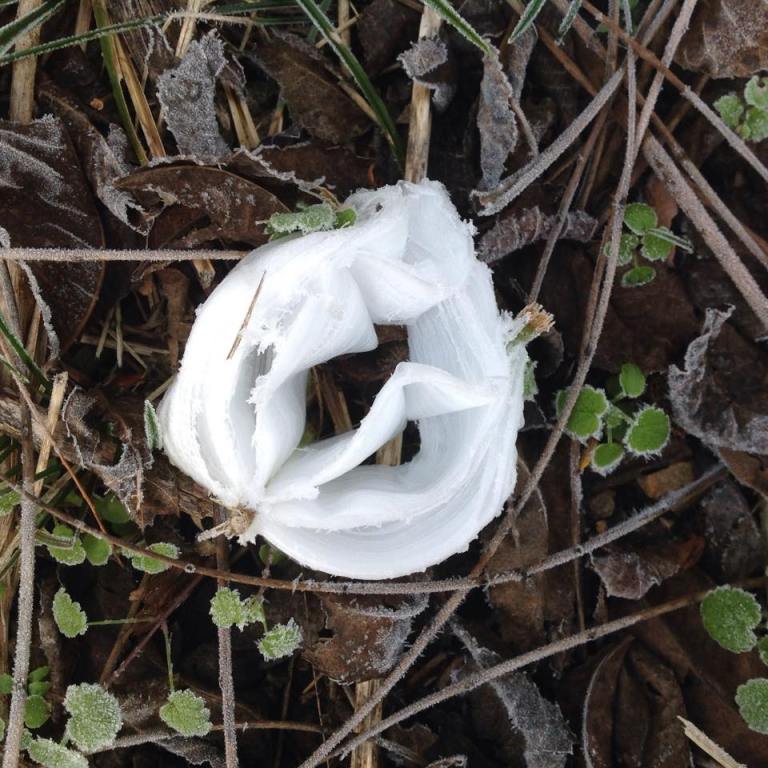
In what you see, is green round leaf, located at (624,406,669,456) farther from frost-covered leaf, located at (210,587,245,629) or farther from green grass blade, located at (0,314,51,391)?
green grass blade, located at (0,314,51,391)

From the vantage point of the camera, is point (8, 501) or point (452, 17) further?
point (8, 501)

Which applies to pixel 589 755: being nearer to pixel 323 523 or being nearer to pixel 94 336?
pixel 323 523

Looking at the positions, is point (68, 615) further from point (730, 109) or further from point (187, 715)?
point (730, 109)

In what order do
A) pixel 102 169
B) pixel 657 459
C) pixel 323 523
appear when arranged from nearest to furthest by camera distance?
pixel 323 523 < pixel 102 169 < pixel 657 459

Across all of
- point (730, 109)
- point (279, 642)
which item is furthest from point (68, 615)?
point (730, 109)

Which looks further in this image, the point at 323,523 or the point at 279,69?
the point at 279,69


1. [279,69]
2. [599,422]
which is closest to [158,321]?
[279,69]
